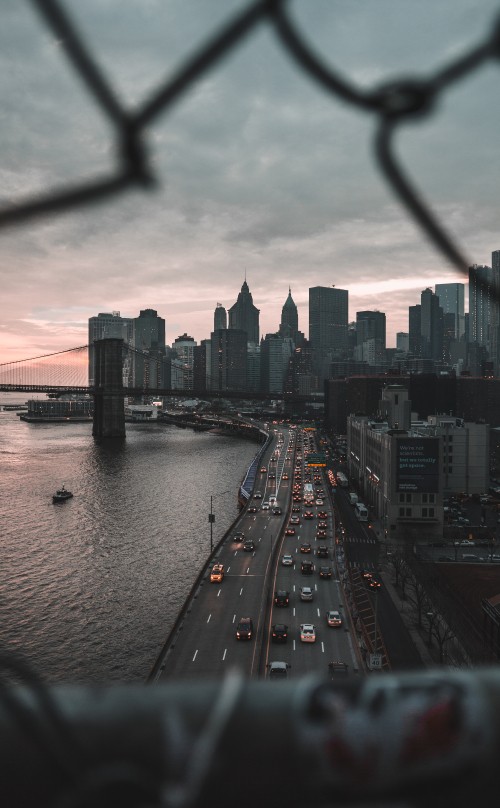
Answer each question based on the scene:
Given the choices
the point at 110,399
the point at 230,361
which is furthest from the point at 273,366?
the point at 110,399

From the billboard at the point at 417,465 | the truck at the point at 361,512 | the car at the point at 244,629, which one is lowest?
the truck at the point at 361,512

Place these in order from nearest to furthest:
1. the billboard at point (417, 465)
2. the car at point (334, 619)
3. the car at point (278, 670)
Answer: the car at point (278, 670), the car at point (334, 619), the billboard at point (417, 465)

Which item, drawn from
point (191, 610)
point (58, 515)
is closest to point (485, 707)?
point (191, 610)

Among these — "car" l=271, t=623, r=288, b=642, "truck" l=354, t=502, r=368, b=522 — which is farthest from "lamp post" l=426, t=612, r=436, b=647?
"truck" l=354, t=502, r=368, b=522

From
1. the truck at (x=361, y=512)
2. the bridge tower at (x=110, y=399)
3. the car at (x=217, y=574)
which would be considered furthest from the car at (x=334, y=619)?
the bridge tower at (x=110, y=399)

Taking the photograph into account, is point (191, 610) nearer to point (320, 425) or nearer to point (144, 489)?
point (144, 489)

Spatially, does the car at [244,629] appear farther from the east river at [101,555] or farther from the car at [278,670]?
the east river at [101,555]

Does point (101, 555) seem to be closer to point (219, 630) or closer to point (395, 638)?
point (219, 630)
